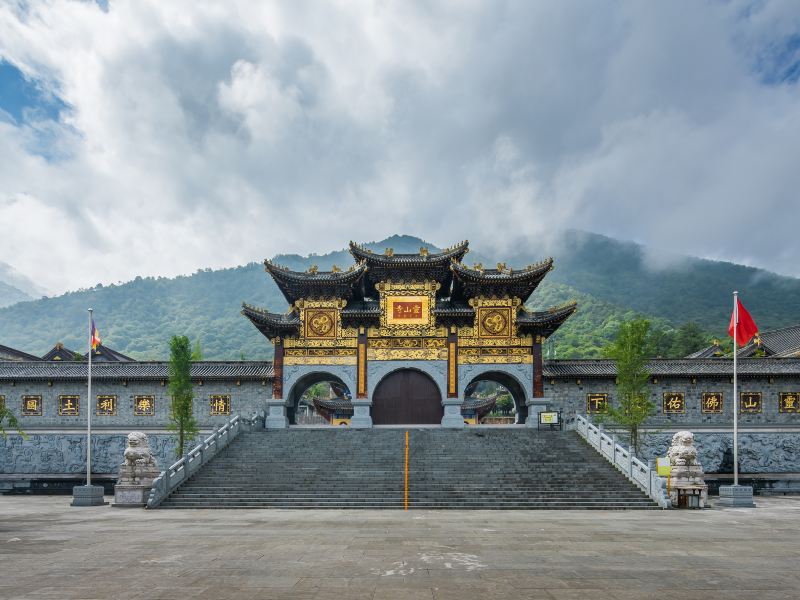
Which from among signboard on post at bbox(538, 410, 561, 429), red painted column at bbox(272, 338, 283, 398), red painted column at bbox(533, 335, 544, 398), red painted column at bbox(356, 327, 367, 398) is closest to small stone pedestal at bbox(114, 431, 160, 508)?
red painted column at bbox(272, 338, 283, 398)

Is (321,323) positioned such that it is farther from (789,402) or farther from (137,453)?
(789,402)

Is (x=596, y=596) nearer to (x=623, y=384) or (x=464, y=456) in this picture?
(x=464, y=456)

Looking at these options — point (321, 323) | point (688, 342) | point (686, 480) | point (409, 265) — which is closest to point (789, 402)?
point (686, 480)

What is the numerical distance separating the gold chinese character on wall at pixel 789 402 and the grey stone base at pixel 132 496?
31.0m

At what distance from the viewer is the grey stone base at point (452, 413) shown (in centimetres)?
3284

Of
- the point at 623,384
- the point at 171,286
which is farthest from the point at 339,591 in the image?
the point at 171,286

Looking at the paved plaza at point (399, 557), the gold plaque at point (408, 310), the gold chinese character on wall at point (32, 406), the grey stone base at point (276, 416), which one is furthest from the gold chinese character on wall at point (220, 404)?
the paved plaza at point (399, 557)

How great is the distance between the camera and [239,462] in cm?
2488

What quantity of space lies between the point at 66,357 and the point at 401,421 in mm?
32286

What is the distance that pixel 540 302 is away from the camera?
11712cm

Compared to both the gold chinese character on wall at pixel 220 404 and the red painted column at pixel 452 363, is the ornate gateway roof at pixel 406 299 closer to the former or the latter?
the red painted column at pixel 452 363

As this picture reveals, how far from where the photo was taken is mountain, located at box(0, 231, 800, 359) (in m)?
102

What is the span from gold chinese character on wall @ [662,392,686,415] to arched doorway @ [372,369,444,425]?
12.1 m

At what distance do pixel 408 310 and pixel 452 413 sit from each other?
20.3 feet
